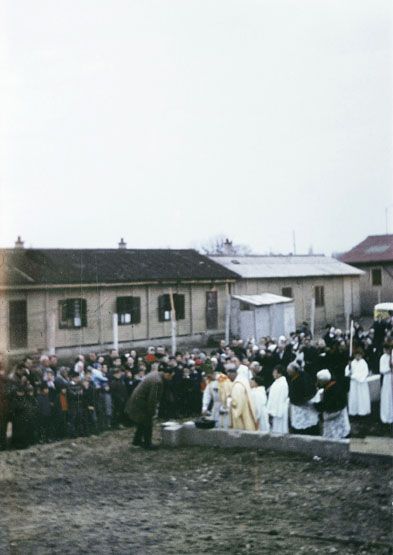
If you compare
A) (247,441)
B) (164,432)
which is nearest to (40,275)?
(164,432)

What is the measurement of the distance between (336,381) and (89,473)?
422 centimetres

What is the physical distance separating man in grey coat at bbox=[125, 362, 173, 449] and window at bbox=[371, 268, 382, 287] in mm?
20057

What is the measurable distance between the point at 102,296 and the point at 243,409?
11.9 meters

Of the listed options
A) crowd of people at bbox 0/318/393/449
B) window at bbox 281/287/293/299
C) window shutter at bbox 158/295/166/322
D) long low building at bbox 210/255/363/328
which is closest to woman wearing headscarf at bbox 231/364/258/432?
crowd of people at bbox 0/318/393/449

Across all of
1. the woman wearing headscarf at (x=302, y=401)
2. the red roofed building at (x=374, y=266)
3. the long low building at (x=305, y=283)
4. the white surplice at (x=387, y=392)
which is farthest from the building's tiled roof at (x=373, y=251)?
the woman wearing headscarf at (x=302, y=401)

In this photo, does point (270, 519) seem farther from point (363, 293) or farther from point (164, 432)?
point (363, 293)

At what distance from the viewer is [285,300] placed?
27.1 metres

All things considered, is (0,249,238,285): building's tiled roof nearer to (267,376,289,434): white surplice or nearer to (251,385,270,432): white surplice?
(251,385,270,432): white surplice

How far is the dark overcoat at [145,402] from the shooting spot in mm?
11484

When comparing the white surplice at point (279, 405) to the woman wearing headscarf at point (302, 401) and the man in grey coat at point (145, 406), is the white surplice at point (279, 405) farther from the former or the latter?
the man in grey coat at point (145, 406)

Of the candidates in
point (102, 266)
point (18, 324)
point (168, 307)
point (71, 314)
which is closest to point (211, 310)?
point (168, 307)

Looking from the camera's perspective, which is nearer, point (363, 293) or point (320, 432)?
point (320, 432)

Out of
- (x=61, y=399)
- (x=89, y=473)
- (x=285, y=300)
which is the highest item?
(x=285, y=300)

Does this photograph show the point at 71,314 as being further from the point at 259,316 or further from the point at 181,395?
the point at 259,316
